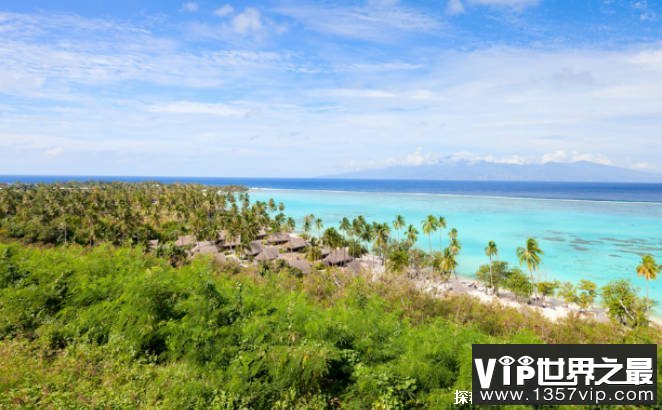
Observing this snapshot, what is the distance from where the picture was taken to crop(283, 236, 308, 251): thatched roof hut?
138 feet

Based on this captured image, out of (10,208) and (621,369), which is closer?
(621,369)

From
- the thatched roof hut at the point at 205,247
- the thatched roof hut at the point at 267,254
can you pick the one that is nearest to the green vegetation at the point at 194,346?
the thatched roof hut at the point at 267,254

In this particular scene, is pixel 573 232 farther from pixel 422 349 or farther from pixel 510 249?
pixel 422 349

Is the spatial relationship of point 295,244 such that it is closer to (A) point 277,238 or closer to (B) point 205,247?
(A) point 277,238

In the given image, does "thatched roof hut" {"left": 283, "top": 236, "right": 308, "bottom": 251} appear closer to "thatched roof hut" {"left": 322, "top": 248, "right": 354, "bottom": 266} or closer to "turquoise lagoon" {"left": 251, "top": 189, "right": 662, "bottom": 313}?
"thatched roof hut" {"left": 322, "top": 248, "right": 354, "bottom": 266}

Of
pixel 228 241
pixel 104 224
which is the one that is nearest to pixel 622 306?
pixel 228 241

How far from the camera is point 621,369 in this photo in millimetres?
4645

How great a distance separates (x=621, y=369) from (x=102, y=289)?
922 centimetres

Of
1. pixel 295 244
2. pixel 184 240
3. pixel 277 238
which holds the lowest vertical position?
pixel 295 244

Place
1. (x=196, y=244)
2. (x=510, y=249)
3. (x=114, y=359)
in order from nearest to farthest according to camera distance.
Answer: (x=114, y=359)
(x=196, y=244)
(x=510, y=249)

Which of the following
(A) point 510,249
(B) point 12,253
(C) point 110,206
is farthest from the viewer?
(C) point 110,206

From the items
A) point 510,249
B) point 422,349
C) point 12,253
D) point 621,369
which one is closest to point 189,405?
point 422,349

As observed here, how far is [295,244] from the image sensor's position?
1700 inches

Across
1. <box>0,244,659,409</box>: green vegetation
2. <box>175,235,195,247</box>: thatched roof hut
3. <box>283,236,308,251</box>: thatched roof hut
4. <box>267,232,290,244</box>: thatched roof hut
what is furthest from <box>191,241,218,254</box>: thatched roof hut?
<box>0,244,659,409</box>: green vegetation
